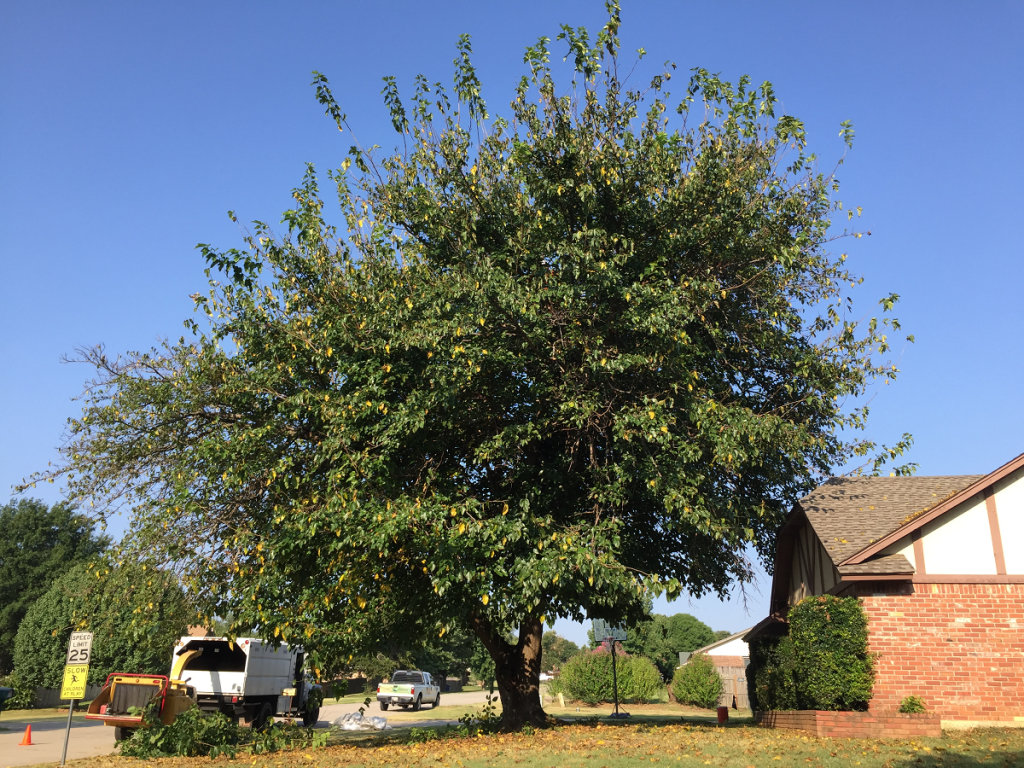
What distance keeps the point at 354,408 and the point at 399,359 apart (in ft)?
4.87

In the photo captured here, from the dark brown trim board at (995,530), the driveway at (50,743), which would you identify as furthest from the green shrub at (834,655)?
the driveway at (50,743)

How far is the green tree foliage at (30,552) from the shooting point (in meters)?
49.8

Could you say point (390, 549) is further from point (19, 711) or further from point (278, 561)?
point (19, 711)

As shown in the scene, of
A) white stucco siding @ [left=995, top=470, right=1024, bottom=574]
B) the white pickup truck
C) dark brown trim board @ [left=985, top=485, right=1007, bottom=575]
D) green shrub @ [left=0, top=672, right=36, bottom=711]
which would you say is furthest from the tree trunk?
green shrub @ [left=0, top=672, right=36, bottom=711]

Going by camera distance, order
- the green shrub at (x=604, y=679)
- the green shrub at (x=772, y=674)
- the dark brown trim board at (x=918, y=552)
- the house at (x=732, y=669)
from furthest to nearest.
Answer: the house at (x=732, y=669) → the green shrub at (x=604, y=679) → the green shrub at (x=772, y=674) → the dark brown trim board at (x=918, y=552)

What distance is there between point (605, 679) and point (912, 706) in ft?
83.7

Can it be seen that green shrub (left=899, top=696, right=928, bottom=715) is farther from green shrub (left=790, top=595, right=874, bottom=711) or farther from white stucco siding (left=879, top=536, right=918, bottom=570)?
white stucco siding (left=879, top=536, right=918, bottom=570)

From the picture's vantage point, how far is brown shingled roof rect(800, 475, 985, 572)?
52.5 ft

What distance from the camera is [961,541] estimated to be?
14.7 meters

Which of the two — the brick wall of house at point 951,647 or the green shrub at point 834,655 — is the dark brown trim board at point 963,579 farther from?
the green shrub at point 834,655

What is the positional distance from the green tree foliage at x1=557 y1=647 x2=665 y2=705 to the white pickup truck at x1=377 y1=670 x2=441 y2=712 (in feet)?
24.5

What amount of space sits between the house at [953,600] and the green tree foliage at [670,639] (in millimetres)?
49568

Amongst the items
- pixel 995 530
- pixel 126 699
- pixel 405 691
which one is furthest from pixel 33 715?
pixel 995 530

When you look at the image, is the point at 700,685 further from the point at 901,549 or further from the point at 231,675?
the point at 901,549
